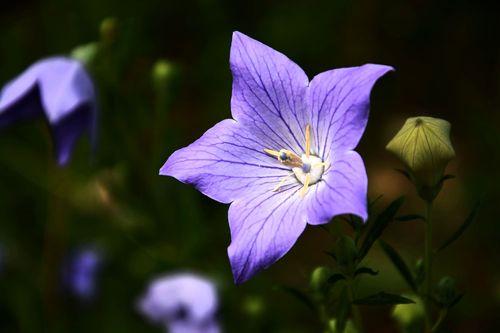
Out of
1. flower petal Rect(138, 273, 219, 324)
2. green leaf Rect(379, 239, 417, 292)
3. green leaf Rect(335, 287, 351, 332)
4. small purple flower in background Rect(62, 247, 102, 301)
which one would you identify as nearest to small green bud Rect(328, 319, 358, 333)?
green leaf Rect(335, 287, 351, 332)

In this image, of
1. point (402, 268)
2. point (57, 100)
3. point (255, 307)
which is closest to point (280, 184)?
point (402, 268)

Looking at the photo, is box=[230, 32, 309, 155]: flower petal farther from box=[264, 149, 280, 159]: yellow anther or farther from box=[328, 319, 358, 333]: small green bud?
box=[328, 319, 358, 333]: small green bud

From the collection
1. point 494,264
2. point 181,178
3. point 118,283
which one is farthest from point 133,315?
point 181,178

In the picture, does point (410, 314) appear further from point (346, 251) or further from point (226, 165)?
point (226, 165)

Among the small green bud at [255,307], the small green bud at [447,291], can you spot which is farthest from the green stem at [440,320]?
the small green bud at [255,307]

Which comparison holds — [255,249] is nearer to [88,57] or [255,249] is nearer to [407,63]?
[88,57]
